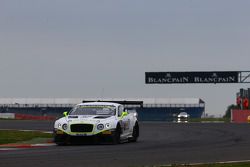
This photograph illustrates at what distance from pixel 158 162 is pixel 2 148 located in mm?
7207

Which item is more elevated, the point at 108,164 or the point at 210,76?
the point at 210,76

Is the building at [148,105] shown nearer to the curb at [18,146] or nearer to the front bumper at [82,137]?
the curb at [18,146]

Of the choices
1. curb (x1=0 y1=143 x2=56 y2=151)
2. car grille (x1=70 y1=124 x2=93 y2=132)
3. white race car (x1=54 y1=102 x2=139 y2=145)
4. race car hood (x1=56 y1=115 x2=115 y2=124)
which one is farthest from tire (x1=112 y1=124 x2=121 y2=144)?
curb (x1=0 y1=143 x2=56 y2=151)

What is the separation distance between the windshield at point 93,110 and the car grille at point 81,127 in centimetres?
115

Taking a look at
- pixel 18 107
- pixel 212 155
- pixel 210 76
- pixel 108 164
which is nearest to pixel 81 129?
pixel 212 155

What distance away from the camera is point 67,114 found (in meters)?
24.3

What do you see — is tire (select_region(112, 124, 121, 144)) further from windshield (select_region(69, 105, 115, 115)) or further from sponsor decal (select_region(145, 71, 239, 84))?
sponsor decal (select_region(145, 71, 239, 84))

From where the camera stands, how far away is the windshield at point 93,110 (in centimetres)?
2406

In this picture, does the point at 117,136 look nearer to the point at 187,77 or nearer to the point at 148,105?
the point at 187,77

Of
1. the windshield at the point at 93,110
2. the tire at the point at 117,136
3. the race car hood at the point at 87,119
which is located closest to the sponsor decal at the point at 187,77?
the windshield at the point at 93,110

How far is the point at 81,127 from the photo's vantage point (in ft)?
75.2

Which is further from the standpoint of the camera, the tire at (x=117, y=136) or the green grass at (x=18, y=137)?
the green grass at (x=18, y=137)

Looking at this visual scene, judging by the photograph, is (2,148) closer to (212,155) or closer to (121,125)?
(121,125)

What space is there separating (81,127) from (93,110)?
1.39m
